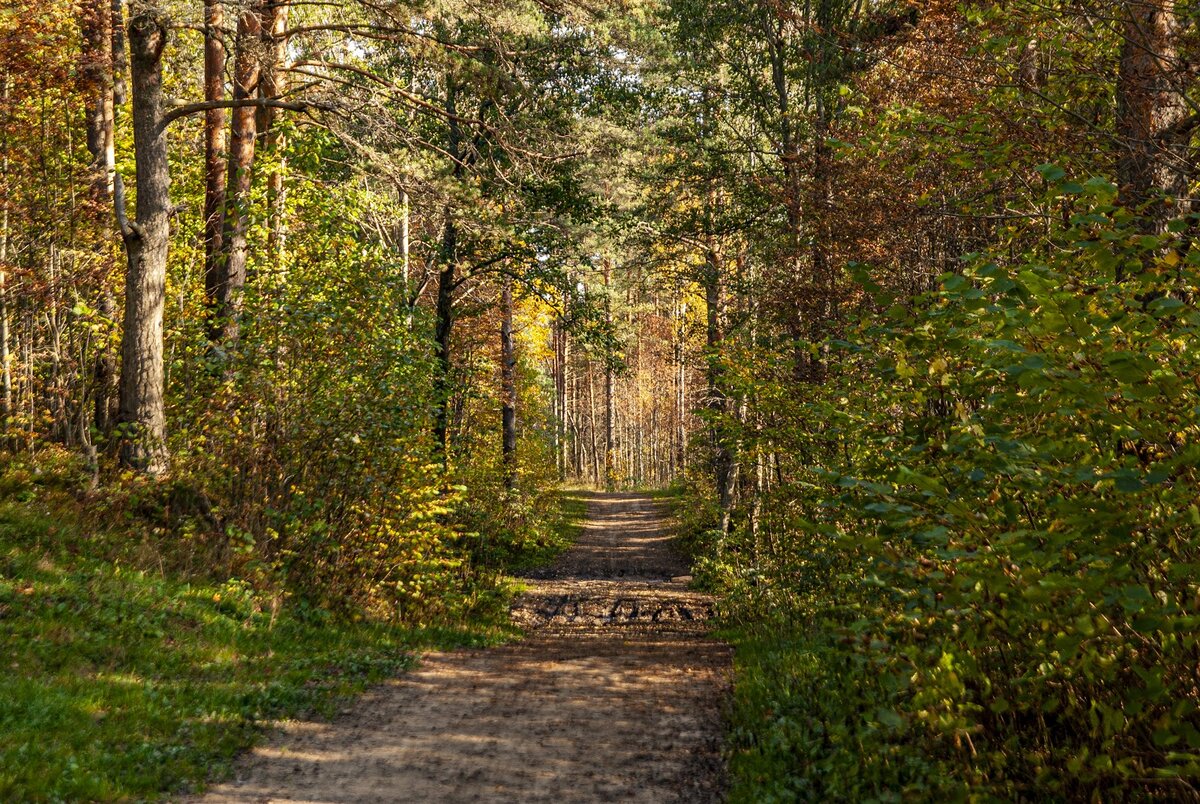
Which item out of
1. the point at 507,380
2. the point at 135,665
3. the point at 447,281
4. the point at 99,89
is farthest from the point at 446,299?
the point at 135,665

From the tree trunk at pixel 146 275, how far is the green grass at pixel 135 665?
47.8 inches

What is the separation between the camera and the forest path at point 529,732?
19.1 feet

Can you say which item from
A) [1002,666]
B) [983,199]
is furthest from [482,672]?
[983,199]

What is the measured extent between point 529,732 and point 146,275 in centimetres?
705

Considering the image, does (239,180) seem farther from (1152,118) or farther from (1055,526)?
(1055,526)

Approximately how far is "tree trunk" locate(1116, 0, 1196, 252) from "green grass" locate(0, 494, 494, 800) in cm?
784

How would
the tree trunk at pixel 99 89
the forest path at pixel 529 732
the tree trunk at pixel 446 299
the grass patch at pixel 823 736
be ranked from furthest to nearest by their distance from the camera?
1. the tree trunk at pixel 446 299
2. the tree trunk at pixel 99 89
3. the forest path at pixel 529 732
4. the grass patch at pixel 823 736

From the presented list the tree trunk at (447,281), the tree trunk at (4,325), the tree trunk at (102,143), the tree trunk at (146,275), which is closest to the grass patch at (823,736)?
the tree trunk at (447,281)

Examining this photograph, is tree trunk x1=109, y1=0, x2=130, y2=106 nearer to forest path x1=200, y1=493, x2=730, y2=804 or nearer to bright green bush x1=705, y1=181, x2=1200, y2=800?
forest path x1=200, y1=493, x2=730, y2=804

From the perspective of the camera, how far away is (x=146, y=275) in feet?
32.7

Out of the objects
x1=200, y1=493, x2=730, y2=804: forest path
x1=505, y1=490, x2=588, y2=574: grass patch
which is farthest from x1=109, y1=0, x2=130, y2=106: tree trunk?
x1=505, y1=490, x2=588, y2=574: grass patch

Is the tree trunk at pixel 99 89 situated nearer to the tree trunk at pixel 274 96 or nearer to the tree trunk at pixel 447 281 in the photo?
the tree trunk at pixel 274 96

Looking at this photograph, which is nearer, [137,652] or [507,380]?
[137,652]

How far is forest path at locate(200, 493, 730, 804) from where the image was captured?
5.82 metres
